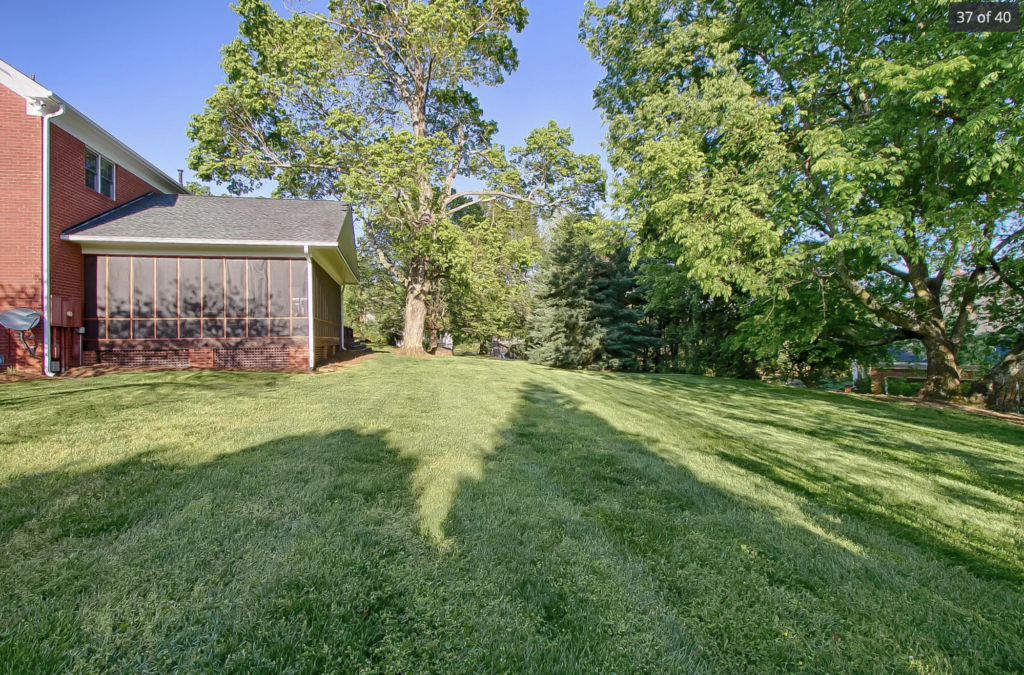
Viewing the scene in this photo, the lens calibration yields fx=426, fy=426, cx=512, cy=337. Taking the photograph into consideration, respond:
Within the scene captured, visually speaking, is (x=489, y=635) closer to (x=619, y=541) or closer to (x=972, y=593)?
(x=619, y=541)

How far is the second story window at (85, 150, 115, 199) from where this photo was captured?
35.7 ft

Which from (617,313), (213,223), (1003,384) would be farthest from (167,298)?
(1003,384)

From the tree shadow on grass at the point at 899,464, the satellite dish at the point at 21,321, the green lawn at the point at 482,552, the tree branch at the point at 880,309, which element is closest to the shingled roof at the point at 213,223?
the satellite dish at the point at 21,321

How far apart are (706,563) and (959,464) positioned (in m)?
5.02

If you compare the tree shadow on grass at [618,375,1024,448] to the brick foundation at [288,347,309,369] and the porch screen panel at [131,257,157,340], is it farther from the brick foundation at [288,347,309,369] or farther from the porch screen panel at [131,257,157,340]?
the porch screen panel at [131,257,157,340]

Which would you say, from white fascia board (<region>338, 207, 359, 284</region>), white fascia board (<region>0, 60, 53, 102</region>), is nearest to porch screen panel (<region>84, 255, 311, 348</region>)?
white fascia board (<region>338, 207, 359, 284</region>)

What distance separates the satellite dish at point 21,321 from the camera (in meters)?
8.91

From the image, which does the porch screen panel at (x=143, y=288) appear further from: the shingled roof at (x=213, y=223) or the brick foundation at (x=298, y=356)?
the brick foundation at (x=298, y=356)

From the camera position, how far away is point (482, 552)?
8.06 feet

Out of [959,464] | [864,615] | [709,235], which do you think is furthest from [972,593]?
[709,235]

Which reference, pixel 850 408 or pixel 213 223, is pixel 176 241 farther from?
pixel 850 408

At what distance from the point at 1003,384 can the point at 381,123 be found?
882 inches

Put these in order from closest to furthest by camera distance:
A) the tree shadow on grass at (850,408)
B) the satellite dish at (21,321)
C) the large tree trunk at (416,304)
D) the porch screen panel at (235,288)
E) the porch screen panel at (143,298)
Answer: the tree shadow on grass at (850,408), the satellite dish at (21,321), the porch screen panel at (143,298), the porch screen panel at (235,288), the large tree trunk at (416,304)

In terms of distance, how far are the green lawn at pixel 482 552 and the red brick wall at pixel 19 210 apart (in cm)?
663
